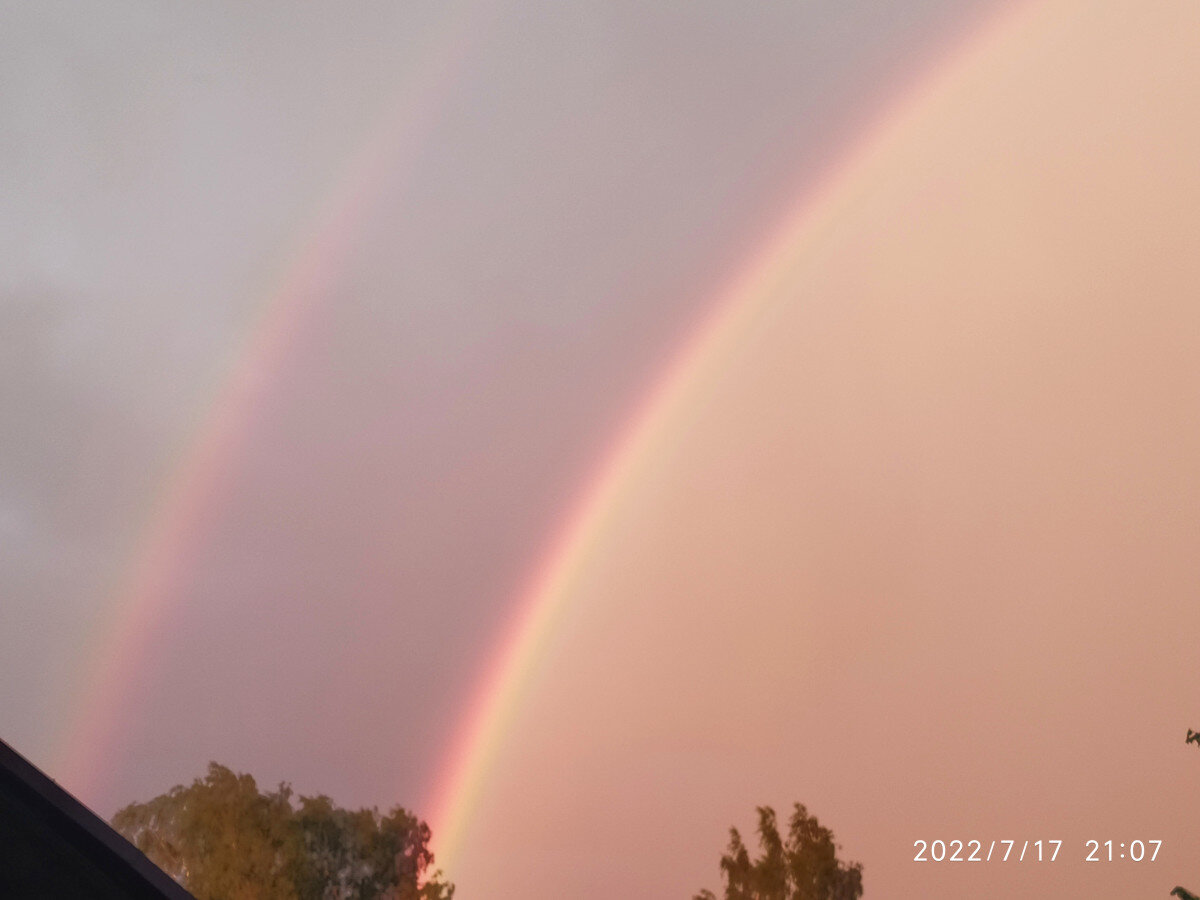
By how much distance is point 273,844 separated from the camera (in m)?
39.8

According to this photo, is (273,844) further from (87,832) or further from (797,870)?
(87,832)

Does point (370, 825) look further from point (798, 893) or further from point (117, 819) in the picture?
point (798, 893)

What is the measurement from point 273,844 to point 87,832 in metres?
41.6

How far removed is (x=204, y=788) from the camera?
130 ft

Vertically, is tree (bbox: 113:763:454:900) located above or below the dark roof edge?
above

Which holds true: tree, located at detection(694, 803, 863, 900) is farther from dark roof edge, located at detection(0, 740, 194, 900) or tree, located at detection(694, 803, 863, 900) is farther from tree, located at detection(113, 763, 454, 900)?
dark roof edge, located at detection(0, 740, 194, 900)

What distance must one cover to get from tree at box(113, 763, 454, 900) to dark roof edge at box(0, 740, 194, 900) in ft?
132

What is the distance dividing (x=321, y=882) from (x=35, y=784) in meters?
42.7

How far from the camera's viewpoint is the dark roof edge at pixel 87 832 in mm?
2344

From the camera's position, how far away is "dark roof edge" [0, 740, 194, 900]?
2.34 m

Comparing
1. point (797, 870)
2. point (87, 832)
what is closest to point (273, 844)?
point (797, 870)

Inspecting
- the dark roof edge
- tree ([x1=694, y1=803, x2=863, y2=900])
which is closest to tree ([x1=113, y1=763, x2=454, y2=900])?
tree ([x1=694, y1=803, x2=863, y2=900])

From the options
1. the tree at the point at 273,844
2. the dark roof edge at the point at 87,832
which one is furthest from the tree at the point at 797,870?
the dark roof edge at the point at 87,832

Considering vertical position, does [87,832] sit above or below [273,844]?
below
